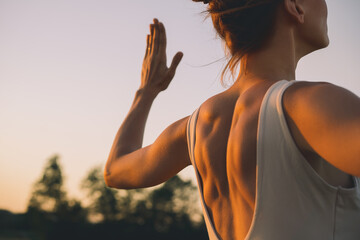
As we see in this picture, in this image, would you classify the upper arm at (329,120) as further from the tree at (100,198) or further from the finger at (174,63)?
the tree at (100,198)

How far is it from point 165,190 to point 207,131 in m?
80.0

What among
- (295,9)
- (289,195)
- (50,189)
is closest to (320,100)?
(289,195)

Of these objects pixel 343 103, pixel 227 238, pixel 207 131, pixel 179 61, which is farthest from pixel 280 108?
pixel 179 61

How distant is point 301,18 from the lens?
6.04 feet

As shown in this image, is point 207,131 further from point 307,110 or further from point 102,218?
point 102,218

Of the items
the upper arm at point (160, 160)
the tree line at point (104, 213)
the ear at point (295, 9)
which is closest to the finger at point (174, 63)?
the upper arm at point (160, 160)

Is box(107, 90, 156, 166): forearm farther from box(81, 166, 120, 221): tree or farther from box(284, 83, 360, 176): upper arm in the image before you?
box(81, 166, 120, 221): tree

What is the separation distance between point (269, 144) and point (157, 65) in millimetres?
1230

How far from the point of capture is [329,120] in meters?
1.25

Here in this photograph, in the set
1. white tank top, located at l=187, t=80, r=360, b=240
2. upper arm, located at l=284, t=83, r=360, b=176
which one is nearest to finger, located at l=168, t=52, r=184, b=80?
white tank top, located at l=187, t=80, r=360, b=240

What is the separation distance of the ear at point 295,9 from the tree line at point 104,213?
237 ft

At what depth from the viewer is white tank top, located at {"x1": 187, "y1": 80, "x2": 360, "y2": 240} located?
145 cm

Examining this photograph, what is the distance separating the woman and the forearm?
7 centimetres

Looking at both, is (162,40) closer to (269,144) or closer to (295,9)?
(295,9)
